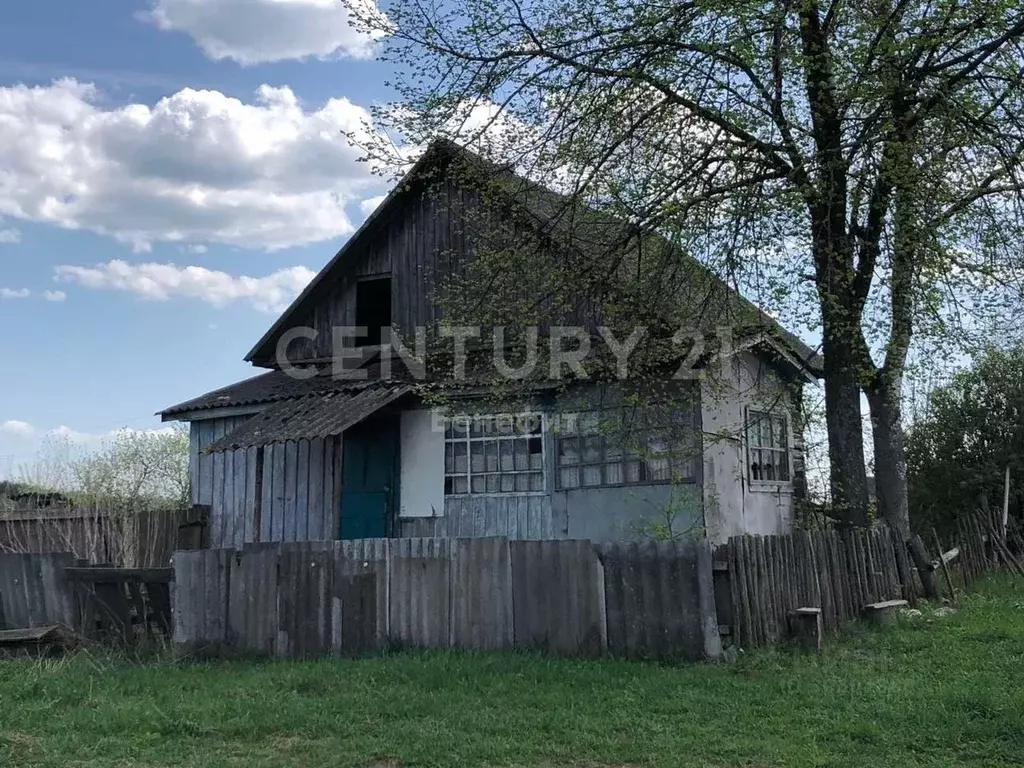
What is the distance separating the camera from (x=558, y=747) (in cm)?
607

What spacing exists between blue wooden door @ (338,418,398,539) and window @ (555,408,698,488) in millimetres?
2853

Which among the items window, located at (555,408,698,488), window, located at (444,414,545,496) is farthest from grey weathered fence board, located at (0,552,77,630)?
window, located at (555,408,698,488)

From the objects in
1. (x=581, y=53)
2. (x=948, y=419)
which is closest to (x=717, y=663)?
(x=581, y=53)

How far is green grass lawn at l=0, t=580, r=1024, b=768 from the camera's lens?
5977mm

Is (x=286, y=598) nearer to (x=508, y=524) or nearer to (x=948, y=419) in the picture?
(x=508, y=524)

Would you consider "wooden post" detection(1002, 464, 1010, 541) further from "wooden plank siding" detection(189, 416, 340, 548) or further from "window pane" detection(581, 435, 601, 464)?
"wooden plank siding" detection(189, 416, 340, 548)

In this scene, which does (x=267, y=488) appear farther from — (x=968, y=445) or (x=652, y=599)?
(x=968, y=445)

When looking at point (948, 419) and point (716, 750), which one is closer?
point (716, 750)

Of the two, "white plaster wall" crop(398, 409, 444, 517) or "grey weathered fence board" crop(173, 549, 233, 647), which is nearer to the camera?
"grey weathered fence board" crop(173, 549, 233, 647)

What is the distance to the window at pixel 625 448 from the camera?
1192cm

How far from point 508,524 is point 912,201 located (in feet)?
22.2

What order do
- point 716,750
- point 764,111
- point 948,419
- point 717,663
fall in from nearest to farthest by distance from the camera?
point 716,750
point 717,663
point 764,111
point 948,419

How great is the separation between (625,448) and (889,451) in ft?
11.6

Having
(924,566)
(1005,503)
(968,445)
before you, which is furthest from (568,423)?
(968,445)
